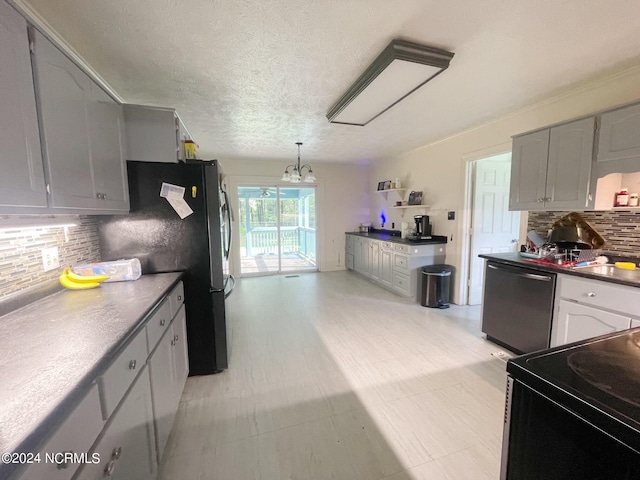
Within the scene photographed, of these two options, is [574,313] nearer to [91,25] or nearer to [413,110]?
[413,110]

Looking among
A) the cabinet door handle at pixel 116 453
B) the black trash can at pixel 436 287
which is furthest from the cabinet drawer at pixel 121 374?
the black trash can at pixel 436 287

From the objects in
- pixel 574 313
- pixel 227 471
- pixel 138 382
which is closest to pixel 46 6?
pixel 138 382

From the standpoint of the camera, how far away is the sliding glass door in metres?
5.71

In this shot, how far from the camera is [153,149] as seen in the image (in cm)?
200

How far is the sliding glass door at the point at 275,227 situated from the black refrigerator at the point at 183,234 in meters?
3.49

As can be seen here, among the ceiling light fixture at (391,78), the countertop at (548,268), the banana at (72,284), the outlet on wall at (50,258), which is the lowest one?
the countertop at (548,268)

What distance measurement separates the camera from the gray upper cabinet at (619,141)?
1853 mm

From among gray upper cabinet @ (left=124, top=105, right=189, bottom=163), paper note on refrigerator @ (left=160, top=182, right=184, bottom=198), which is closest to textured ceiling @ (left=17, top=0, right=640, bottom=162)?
gray upper cabinet @ (left=124, top=105, right=189, bottom=163)

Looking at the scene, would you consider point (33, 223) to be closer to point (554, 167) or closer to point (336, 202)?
point (554, 167)

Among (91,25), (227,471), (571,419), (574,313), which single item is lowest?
(227,471)

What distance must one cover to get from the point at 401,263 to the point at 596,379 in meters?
3.43

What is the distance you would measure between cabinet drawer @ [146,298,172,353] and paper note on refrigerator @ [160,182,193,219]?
0.69 metres

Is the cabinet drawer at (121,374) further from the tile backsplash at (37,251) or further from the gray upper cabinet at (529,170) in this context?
the gray upper cabinet at (529,170)

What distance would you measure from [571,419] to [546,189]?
2.37m
